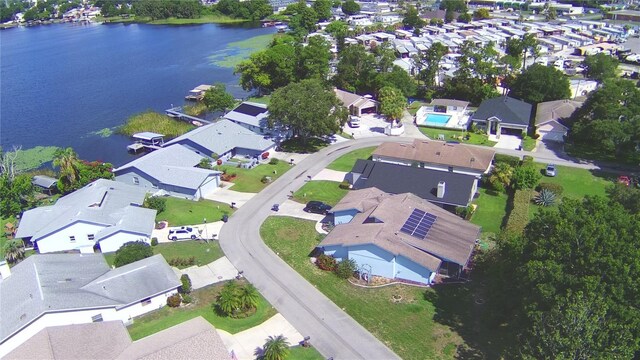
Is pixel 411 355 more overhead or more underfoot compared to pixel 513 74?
more underfoot

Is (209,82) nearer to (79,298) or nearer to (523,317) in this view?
(79,298)

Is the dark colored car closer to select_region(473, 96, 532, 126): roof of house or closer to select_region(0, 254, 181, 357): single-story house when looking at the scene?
select_region(0, 254, 181, 357): single-story house

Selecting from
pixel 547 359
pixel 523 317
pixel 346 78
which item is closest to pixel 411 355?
pixel 523 317

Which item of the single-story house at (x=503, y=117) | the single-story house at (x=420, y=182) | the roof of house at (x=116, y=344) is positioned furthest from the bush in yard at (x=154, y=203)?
the single-story house at (x=503, y=117)

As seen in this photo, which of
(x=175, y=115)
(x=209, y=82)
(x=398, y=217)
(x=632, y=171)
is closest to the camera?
(x=398, y=217)

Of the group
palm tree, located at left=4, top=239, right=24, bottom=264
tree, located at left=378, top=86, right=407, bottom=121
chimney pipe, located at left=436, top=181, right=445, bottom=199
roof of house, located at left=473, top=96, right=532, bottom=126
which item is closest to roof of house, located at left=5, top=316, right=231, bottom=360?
palm tree, located at left=4, top=239, right=24, bottom=264

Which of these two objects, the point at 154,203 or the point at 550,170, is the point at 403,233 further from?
the point at 550,170


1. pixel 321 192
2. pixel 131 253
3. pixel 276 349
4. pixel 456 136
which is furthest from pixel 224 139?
pixel 276 349
